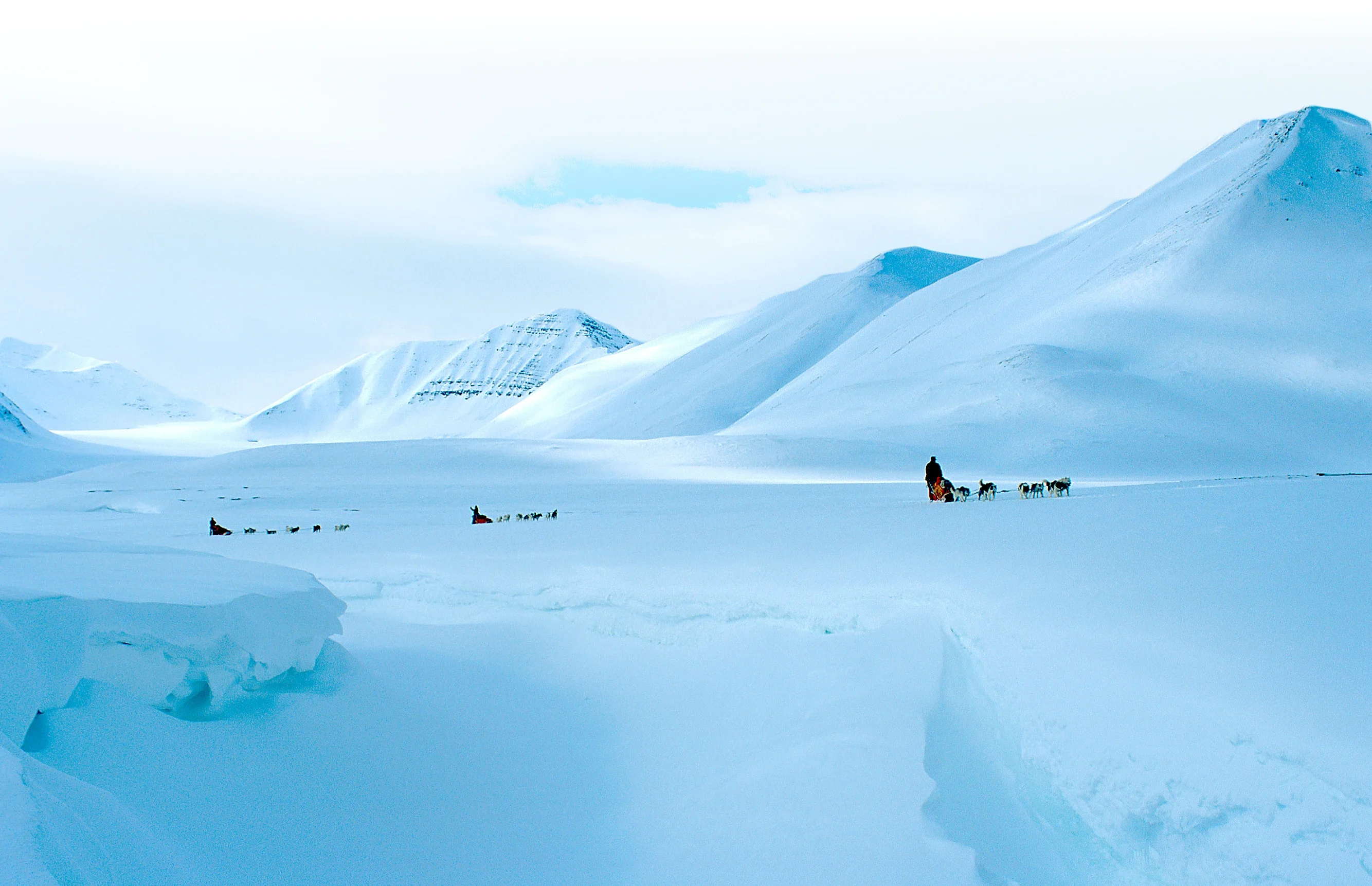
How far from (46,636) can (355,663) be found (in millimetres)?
2815

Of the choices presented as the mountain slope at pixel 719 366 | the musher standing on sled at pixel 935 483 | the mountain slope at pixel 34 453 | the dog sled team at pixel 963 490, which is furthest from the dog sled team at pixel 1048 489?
the mountain slope at pixel 34 453

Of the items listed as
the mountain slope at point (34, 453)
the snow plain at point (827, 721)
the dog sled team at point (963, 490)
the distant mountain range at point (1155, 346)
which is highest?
the distant mountain range at point (1155, 346)

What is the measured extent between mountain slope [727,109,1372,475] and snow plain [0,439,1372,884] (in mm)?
29173

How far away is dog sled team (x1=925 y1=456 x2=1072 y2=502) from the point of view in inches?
635

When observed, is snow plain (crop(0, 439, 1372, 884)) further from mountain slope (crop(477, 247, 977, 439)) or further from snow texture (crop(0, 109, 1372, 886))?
→ mountain slope (crop(477, 247, 977, 439))

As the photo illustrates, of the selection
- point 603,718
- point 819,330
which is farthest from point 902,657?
point 819,330

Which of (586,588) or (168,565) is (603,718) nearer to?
(586,588)

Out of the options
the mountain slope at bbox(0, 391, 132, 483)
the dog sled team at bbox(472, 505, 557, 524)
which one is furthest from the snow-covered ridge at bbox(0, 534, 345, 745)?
the mountain slope at bbox(0, 391, 132, 483)

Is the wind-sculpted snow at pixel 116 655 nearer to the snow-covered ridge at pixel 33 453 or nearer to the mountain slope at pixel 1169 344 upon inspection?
the mountain slope at pixel 1169 344

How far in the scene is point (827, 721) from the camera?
23.7 feet

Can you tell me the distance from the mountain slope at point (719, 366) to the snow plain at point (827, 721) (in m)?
70.1

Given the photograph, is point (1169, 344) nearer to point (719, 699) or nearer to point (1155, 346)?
point (1155, 346)

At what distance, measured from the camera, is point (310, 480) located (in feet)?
116

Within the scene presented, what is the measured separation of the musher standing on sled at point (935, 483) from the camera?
16219 mm
